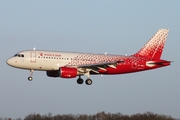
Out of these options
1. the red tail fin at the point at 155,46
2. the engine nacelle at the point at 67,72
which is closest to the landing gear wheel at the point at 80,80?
the engine nacelle at the point at 67,72

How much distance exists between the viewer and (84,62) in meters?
94.6

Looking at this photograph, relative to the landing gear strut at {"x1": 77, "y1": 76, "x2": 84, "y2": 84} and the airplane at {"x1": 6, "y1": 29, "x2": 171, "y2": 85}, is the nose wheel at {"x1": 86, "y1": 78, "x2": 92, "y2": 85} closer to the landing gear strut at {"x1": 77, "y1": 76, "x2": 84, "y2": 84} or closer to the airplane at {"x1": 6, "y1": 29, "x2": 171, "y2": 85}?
the airplane at {"x1": 6, "y1": 29, "x2": 171, "y2": 85}

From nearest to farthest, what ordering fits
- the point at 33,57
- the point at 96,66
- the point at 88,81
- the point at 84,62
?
the point at 33,57 → the point at 96,66 → the point at 84,62 → the point at 88,81

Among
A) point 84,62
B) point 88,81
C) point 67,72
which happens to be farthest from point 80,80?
point 67,72

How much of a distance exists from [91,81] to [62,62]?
6.07m

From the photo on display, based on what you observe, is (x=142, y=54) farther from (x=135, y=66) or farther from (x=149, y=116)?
(x=149, y=116)

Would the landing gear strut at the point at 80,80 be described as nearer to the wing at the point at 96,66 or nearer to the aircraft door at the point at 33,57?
the wing at the point at 96,66

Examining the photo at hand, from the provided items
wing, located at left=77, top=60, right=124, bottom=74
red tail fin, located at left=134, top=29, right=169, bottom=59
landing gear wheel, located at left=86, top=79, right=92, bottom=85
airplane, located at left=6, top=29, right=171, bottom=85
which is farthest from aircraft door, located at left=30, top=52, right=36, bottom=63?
red tail fin, located at left=134, top=29, right=169, bottom=59

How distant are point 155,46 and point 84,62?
14.2m

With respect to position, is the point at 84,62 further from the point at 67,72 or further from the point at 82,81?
the point at 82,81

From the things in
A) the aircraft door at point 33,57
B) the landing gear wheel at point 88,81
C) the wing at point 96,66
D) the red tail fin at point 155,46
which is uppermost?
the red tail fin at point 155,46

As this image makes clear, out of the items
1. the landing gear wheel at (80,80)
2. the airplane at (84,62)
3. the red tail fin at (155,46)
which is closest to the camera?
the airplane at (84,62)

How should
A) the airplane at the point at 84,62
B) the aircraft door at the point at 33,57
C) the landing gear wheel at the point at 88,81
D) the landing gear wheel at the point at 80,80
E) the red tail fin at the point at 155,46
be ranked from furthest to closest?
the red tail fin at the point at 155,46, the landing gear wheel at the point at 80,80, the landing gear wheel at the point at 88,81, the airplane at the point at 84,62, the aircraft door at the point at 33,57

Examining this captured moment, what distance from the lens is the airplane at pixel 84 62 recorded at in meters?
91.9
